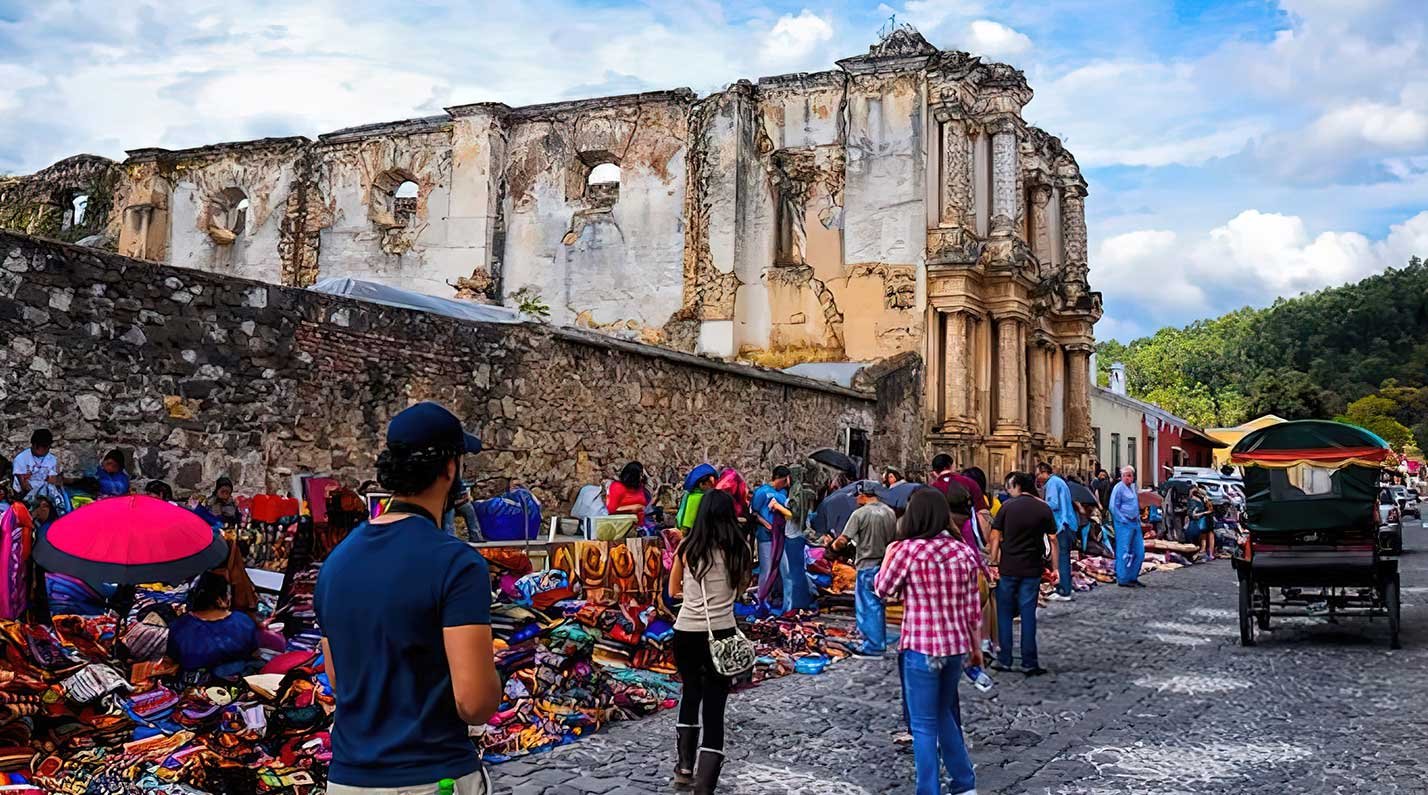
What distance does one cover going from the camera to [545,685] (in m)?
7.28

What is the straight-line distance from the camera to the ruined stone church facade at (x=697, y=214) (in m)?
23.9

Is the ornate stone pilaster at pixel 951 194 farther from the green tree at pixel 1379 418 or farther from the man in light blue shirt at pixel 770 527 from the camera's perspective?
the green tree at pixel 1379 418

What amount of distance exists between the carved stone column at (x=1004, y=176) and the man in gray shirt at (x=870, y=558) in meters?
16.9

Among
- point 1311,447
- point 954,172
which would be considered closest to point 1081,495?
point 1311,447

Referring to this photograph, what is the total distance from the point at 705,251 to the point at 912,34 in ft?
22.2

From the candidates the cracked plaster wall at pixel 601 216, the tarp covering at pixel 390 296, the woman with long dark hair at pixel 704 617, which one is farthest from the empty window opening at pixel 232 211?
the woman with long dark hair at pixel 704 617

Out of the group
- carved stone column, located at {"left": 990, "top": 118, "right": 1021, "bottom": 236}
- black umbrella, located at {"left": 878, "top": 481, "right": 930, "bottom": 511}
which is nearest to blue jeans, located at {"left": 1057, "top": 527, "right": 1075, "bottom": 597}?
black umbrella, located at {"left": 878, "top": 481, "right": 930, "bottom": 511}

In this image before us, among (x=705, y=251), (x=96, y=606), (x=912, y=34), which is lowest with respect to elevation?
(x=96, y=606)

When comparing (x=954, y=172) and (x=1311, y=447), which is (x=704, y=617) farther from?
(x=954, y=172)

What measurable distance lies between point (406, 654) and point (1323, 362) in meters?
79.3

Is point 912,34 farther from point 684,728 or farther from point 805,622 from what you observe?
point 684,728

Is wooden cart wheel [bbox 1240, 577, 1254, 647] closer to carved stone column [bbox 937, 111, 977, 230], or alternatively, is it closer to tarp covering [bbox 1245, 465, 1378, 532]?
tarp covering [bbox 1245, 465, 1378, 532]

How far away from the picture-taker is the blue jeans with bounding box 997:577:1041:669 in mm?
9291

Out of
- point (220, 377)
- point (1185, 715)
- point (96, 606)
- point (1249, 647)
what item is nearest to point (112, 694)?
point (96, 606)
